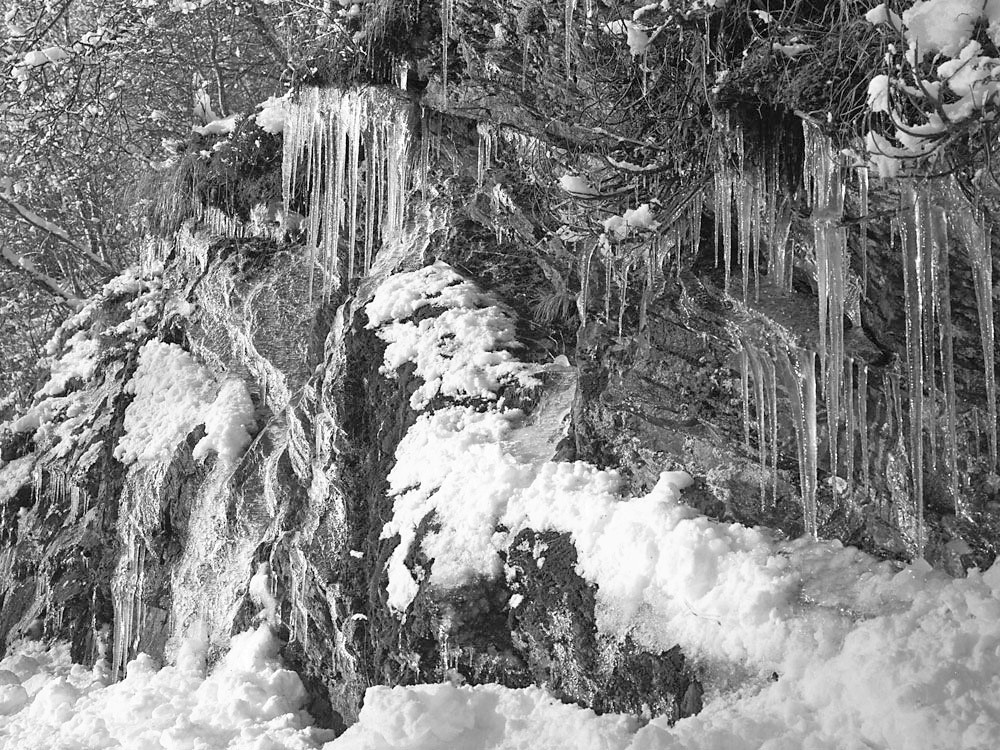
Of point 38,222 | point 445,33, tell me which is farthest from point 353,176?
point 38,222

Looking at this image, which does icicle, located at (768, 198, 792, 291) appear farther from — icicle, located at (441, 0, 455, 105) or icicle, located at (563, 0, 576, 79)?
icicle, located at (441, 0, 455, 105)

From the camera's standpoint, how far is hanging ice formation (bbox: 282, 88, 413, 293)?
223 inches

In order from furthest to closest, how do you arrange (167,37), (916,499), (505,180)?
1. (167,37)
2. (505,180)
3. (916,499)

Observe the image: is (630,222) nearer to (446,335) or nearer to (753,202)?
(753,202)

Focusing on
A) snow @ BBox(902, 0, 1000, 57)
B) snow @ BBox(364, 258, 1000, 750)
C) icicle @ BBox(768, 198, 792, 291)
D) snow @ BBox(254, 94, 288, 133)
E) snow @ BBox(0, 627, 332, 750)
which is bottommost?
snow @ BBox(0, 627, 332, 750)

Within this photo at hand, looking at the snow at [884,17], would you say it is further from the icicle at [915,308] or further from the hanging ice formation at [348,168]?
the hanging ice formation at [348,168]

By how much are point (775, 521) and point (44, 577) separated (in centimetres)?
563

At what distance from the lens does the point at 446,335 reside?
5102 mm

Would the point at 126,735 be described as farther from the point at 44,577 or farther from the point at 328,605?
the point at 44,577

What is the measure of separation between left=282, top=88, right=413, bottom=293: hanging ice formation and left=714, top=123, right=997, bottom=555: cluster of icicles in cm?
277

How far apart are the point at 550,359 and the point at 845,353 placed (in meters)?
1.98

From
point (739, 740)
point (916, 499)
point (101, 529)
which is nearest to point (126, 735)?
point (101, 529)

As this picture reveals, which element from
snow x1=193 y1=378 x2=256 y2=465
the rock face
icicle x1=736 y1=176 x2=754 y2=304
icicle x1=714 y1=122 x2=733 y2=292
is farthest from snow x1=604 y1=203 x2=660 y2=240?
snow x1=193 y1=378 x2=256 y2=465

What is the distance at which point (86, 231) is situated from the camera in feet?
38.3
